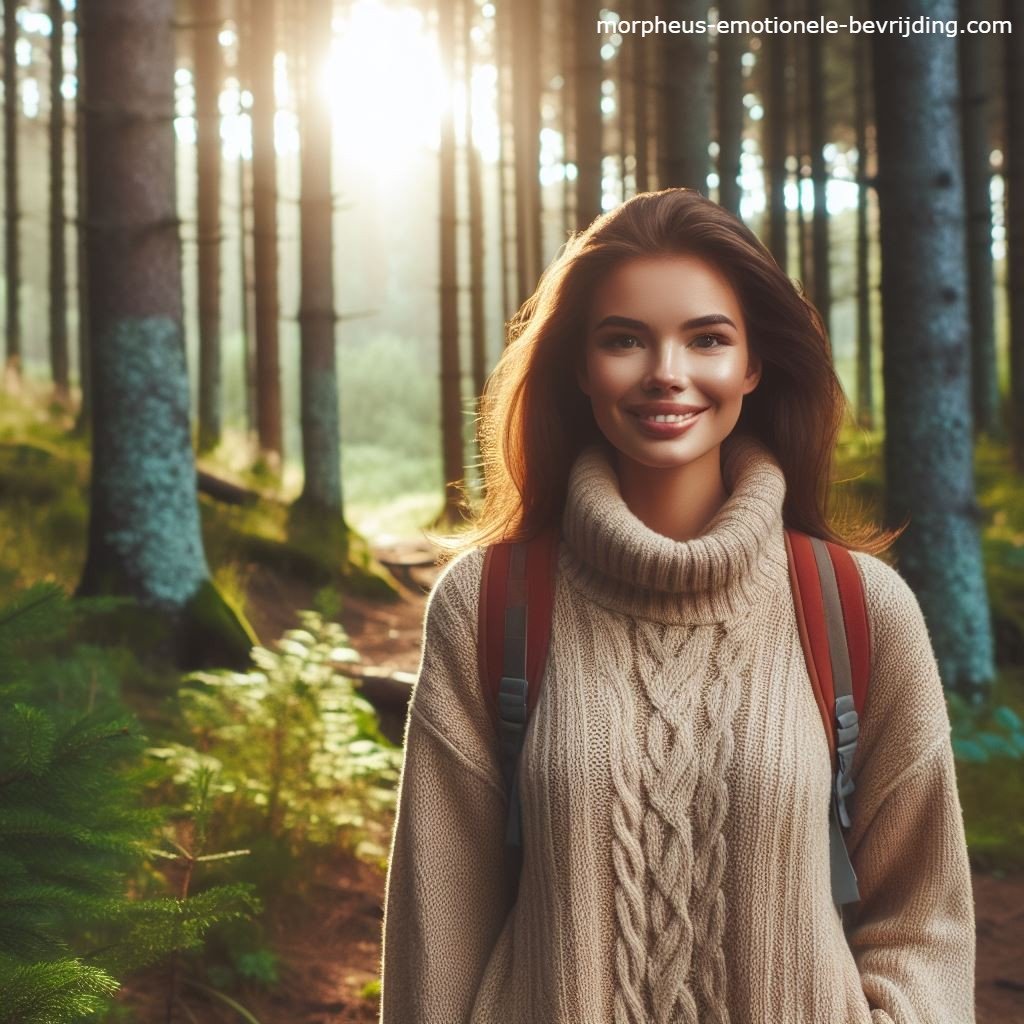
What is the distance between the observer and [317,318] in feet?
41.7

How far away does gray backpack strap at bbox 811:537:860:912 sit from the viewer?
2096mm

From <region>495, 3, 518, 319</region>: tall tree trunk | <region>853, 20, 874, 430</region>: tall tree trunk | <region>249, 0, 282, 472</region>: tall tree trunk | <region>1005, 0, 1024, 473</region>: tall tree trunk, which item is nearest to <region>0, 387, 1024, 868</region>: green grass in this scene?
<region>249, 0, 282, 472</region>: tall tree trunk

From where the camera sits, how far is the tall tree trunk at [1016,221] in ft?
43.8

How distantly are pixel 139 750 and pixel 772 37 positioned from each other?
17838 millimetres

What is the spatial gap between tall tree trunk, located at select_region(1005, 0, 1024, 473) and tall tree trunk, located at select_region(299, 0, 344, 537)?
784 centimetres

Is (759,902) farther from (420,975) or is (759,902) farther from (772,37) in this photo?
(772,37)

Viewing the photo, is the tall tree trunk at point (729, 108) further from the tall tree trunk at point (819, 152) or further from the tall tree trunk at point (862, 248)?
the tall tree trunk at point (862, 248)

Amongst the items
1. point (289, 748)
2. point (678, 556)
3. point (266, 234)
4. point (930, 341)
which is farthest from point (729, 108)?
point (678, 556)

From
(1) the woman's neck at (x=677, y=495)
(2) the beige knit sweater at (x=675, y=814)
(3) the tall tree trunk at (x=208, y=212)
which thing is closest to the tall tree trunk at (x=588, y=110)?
(3) the tall tree trunk at (x=208, y=212)

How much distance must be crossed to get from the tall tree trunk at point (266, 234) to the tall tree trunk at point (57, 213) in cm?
411

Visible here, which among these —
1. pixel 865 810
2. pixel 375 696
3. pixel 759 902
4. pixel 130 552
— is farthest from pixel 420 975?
pixel 130 552

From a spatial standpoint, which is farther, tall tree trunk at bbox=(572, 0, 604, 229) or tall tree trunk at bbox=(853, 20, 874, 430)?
tall tree trunk at bbox=(853, 20, 874, 430)

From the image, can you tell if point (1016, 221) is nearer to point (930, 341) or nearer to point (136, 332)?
point (930, 341)

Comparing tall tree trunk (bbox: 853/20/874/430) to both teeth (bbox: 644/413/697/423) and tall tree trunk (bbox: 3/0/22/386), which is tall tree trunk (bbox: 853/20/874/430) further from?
teeth (bbox: 644/413/697/423)
